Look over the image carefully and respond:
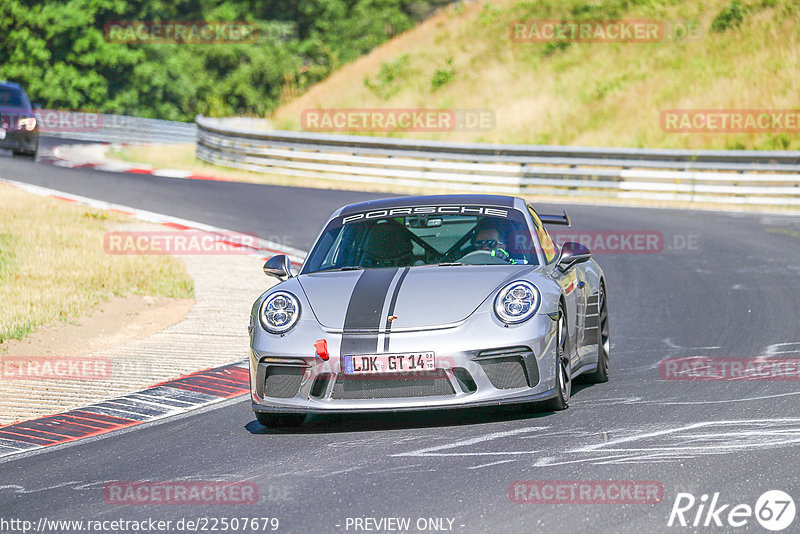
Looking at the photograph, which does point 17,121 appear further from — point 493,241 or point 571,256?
point 571,256

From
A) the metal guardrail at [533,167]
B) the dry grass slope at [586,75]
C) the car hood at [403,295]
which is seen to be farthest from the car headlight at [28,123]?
the car hood at [403,295]

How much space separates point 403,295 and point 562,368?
3.44ft

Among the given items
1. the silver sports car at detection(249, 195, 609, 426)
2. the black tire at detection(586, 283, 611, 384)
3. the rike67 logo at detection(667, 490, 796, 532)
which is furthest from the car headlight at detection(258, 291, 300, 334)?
the rike67 logo at detection(667, 490, 796, 532)

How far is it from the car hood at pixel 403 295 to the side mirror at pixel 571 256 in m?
0.38

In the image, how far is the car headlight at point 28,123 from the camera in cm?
2702

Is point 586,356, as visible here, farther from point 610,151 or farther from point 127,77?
point 127,77

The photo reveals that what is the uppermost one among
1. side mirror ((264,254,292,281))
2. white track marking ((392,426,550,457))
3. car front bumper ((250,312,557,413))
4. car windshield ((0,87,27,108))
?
car windshield ((0,87,27,108))

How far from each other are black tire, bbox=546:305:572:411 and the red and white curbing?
8.01m

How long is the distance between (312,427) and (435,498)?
82.8 inches

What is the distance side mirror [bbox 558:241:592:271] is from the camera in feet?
25.9

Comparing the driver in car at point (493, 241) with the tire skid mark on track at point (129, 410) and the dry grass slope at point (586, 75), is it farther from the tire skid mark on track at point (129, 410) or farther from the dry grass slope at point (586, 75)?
the dry grass slope at point (586, 75)

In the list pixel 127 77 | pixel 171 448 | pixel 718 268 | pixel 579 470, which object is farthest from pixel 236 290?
pixel 127 77

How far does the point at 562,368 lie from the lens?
7.34 metres

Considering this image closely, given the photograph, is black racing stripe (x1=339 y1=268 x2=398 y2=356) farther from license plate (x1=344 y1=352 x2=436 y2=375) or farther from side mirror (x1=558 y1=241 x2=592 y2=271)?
side mirror (x1=558 y1=241 x2=592 y2=271)
